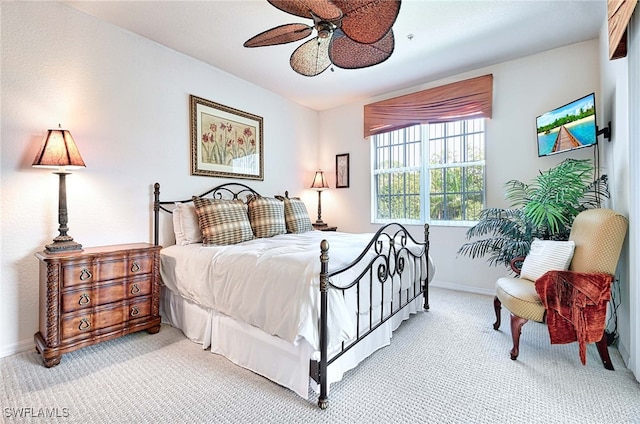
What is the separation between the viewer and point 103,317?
223 cm

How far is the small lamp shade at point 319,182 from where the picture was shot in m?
4.68

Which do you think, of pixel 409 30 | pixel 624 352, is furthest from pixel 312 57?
pixel 624 352

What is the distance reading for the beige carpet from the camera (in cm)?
154

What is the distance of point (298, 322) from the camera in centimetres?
160

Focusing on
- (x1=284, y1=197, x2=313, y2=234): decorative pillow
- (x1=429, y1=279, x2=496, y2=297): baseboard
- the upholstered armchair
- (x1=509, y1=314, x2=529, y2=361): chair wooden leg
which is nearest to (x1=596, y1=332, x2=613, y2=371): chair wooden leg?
the upholstered armchair

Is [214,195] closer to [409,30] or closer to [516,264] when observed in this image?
[409,30]

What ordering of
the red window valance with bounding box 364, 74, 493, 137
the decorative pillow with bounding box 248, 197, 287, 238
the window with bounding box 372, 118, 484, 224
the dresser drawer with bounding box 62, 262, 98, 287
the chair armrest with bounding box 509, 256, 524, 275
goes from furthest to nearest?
the window with bounding box 372, 118, 484, 224 → the red window valance with bounding box 364, 74, 493, 137 → the decorative pillow with bounding box 248, 197, 287, 238 → the chair armrest with bounding box 509, 256, 524, 275 → the dresser drawer with bounding box 62, 262, 98, 287

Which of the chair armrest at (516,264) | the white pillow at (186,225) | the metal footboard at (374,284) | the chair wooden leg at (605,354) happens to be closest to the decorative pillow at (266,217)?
the white pillow at (186,225)

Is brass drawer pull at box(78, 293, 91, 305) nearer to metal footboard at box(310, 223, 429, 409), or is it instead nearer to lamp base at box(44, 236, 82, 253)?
lamp base at box(44, 236, 82, 253)

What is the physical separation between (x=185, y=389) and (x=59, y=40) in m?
2.82

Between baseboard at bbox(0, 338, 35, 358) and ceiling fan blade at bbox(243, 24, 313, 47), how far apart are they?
8.98ft

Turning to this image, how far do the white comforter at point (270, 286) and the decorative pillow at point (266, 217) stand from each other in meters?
0.76

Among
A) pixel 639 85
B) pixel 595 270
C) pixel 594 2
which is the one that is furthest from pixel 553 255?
pixel 594 2

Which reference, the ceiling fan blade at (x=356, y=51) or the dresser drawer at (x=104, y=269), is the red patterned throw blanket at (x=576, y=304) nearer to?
the ceiling fan blade at (x=356, y=51)
